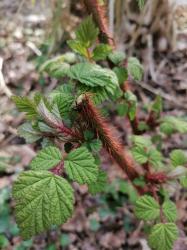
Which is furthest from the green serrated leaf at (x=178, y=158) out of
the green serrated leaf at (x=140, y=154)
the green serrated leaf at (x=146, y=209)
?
the green serrated leaf at (x=146, y=209)

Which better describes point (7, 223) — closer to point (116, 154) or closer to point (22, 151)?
point (22, 151)

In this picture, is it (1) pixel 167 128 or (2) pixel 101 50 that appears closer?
(2) pixel 101 50

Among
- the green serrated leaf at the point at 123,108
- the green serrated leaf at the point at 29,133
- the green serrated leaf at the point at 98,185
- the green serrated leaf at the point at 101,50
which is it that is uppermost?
the green serrated leaf at the point at 101,50

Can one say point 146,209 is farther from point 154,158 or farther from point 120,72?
point 120,72

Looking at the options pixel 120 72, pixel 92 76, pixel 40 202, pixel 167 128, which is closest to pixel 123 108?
pixel 120 72

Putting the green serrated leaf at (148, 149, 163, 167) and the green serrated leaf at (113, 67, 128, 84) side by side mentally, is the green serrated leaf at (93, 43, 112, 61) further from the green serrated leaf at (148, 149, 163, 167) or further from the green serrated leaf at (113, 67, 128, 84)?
the green serrated leaf at (148, 149, 163, 167)

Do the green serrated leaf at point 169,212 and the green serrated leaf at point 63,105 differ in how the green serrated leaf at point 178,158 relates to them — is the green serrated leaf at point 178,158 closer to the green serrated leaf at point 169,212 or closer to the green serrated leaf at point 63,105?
the green serrated leaf at point 169,212

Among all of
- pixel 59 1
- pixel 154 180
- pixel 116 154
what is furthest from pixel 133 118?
pixel 59 1
